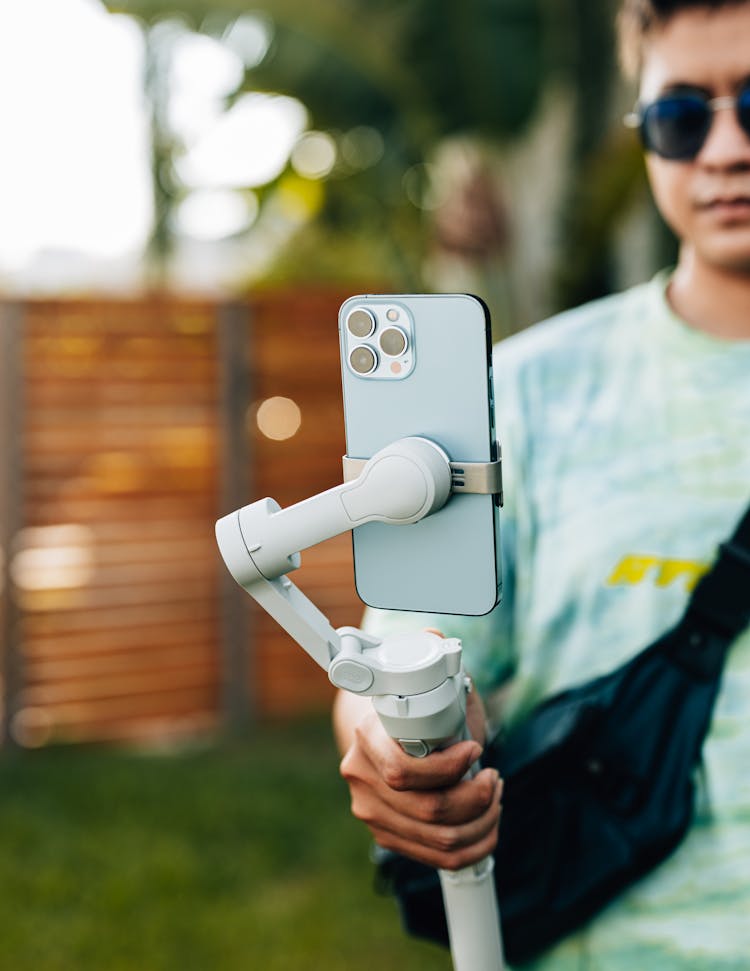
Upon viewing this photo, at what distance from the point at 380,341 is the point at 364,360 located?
0.02 meters

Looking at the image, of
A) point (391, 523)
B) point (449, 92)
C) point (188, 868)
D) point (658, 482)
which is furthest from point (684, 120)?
point (449, 92)

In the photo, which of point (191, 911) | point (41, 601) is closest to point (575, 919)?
point (191, 911)

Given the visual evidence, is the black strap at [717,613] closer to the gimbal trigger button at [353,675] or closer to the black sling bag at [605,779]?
the black sling bag at [605,779]

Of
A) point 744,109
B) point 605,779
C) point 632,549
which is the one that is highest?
point 744,109

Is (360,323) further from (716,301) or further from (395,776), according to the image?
(716,301)

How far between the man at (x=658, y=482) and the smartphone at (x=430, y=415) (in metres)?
0.20

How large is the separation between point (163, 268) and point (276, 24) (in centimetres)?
610

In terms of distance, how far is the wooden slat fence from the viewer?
493cm

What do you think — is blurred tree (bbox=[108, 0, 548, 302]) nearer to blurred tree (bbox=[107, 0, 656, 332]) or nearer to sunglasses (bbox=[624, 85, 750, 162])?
blurred tree (bbox=[107, 0, 656, 332])

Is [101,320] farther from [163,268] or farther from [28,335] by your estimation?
[163,268]

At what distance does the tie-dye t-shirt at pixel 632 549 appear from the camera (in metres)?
1.18

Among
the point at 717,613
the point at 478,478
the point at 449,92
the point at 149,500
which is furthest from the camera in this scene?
the point at 149,500

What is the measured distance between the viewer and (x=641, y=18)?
4.52 feet

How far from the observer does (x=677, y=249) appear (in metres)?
4.53
